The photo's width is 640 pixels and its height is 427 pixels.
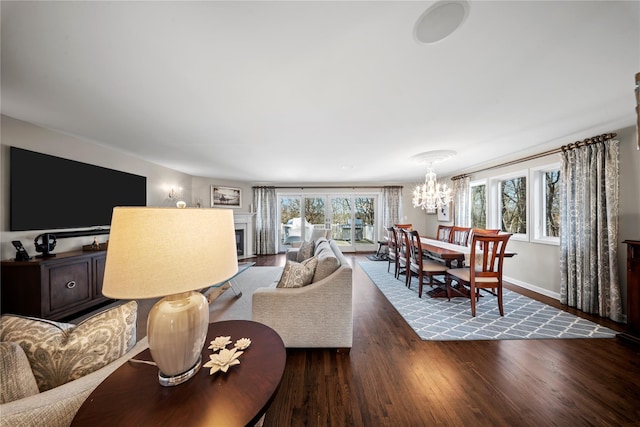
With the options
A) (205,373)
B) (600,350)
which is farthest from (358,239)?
(205,373)

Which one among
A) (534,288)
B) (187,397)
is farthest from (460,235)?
(187,397)

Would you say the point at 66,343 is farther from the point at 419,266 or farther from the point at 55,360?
the point at 419,266

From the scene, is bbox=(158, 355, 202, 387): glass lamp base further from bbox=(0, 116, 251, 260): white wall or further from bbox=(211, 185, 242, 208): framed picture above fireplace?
bbox=(211, 185, 242, 208): framed picture above fireplace

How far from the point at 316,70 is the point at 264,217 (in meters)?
5.20

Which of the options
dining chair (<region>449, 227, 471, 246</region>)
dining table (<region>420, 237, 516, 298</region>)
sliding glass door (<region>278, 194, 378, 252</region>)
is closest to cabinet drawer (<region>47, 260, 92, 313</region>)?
sliding glass door (<region>278, 194, 378, 252</region>)

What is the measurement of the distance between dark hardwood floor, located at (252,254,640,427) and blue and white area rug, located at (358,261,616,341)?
12cm

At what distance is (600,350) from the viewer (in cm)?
192

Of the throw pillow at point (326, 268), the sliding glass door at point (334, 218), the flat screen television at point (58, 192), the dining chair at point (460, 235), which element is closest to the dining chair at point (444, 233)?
the dining chair at point (460, 235)

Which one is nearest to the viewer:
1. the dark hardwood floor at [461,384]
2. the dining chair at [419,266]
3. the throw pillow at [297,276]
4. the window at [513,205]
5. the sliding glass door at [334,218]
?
the dark hardwood floor at [461,384]

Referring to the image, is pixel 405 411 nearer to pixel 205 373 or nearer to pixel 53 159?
pixel 205 373

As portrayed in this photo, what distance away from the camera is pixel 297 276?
1.97 m

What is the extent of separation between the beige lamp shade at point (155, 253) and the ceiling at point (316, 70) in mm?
1114

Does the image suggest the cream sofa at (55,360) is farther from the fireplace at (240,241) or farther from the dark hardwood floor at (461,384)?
the fireplace at (240,241)

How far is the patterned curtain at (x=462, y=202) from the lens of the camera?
4.77 metres
